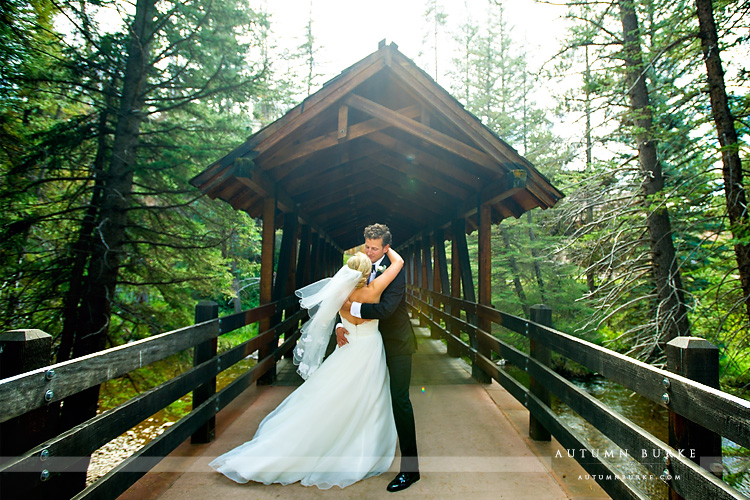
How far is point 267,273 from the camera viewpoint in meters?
5.29

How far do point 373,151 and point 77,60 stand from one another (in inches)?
206

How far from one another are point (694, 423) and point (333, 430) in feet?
6.55

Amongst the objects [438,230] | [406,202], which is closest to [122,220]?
[406,202]

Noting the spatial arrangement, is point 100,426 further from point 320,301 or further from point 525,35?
point 525,35

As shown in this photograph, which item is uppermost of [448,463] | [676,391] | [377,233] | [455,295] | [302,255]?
[302,255]

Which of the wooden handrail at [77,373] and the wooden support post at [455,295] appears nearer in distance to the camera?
the wooden handrail at [77,373]

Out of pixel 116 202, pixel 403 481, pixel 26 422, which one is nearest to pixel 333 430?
Result: pixel 403 481

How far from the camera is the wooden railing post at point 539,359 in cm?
327

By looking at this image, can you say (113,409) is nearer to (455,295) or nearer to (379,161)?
→ (379,161)

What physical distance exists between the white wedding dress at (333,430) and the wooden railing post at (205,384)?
55cm

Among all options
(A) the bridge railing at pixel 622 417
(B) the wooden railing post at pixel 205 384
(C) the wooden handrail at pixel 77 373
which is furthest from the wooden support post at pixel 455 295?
(C) the wooden handrail at pixel 77 373

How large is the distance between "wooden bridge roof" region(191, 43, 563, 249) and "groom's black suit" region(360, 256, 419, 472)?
2326mm

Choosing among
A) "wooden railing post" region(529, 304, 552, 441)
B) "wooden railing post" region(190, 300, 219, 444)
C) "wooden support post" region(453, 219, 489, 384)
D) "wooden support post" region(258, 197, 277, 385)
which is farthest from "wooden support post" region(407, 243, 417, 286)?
"wooden railing post" region(190, 300, 219, 444)

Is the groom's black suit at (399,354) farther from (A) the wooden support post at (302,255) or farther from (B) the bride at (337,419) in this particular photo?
(A) the wooden support post at (302,255)
